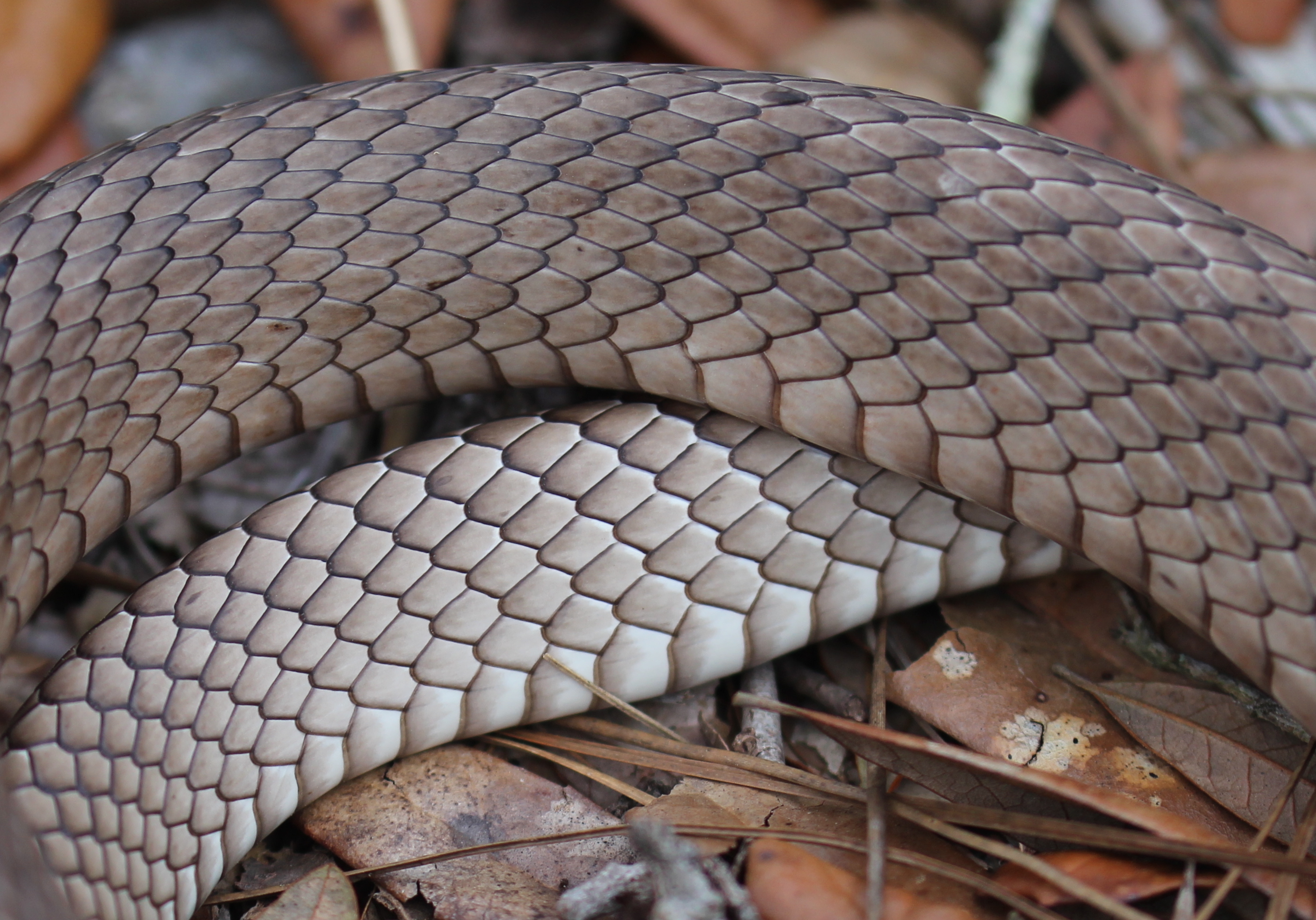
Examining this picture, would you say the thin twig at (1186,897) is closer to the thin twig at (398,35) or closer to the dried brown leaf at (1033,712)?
the dried brown leaf at (1033,712)

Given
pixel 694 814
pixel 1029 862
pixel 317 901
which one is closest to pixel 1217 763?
pixel 1029 862

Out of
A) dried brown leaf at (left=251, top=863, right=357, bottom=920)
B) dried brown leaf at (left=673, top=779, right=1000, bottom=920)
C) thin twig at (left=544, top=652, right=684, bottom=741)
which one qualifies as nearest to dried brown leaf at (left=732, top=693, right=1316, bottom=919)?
dried brown leaf at (left=673, top=779, right=1000, bottom=920)

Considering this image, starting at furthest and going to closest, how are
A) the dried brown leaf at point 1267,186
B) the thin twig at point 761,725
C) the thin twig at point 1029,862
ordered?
the dried brown leaf at point 1267,186 < the thin twig at point 761,725 < the thin twig at point 1029,862

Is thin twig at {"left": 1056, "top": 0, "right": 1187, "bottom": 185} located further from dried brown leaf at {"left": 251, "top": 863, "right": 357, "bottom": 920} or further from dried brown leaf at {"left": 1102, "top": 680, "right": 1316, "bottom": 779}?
dried brown leaf at {"left": 251, "top": 863, "right": 357, "bottom": 920}

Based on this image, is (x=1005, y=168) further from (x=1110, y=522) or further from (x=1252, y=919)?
(x=1252, y=919)

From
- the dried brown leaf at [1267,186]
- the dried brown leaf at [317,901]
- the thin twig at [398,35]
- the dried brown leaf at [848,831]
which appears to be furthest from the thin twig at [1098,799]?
the thin twig at [398,35]

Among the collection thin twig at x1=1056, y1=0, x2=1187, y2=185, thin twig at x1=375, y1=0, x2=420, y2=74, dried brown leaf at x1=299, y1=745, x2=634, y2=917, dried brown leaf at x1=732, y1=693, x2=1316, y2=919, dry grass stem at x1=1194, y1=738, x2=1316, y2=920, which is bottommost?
dried brown leaf at x1=299, y1=745, x2=634, y2=917
